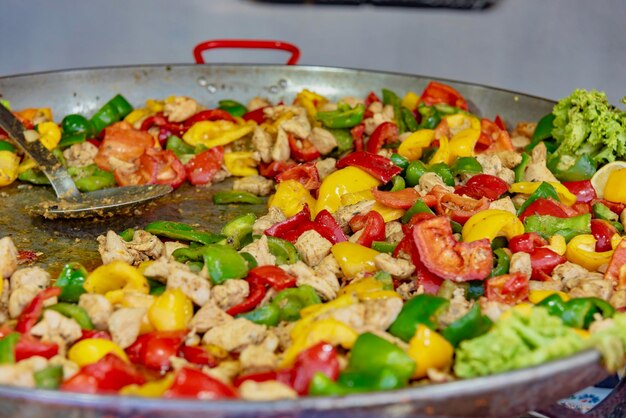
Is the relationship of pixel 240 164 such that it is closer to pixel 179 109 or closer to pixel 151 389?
pixel 179 109

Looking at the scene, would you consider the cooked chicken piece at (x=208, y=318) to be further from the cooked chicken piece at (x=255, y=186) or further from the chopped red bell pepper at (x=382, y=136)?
the chopped red bell pepper at (x=382, y=136)

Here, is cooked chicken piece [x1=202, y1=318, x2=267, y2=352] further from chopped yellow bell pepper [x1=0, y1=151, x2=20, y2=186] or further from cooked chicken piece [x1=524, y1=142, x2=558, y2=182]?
chopped yellow bell pepper [x1=0, y1=151, x2=20, y2=186]

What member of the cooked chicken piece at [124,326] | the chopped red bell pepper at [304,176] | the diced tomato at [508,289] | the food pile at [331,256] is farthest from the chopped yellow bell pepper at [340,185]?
the cooked chicken piece at [124,326]

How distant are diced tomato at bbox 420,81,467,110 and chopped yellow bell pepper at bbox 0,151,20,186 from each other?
1.87m

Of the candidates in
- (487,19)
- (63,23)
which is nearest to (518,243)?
(487,19)

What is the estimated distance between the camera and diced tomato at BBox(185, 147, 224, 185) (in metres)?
3.47

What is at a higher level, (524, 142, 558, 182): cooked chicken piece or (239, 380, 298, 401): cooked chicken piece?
(239, 380, 298, 401): cooked chicken piece

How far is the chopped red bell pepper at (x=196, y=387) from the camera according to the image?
1.74 metres

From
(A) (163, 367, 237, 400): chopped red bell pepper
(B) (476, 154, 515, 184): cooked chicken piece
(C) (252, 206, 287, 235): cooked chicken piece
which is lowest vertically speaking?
(C) (252, 206, 287, 235): cooked chicken piece

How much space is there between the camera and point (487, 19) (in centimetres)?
676

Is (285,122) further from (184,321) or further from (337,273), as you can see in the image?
(184,321)

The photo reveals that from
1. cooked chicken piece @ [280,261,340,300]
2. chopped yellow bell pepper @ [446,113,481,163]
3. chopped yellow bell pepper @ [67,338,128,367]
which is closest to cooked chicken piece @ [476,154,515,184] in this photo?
chopped yellow bell pepper @ [446,113,481,163]

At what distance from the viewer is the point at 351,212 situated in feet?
9.49

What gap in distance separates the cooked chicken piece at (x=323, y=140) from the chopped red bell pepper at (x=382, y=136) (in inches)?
6.4
